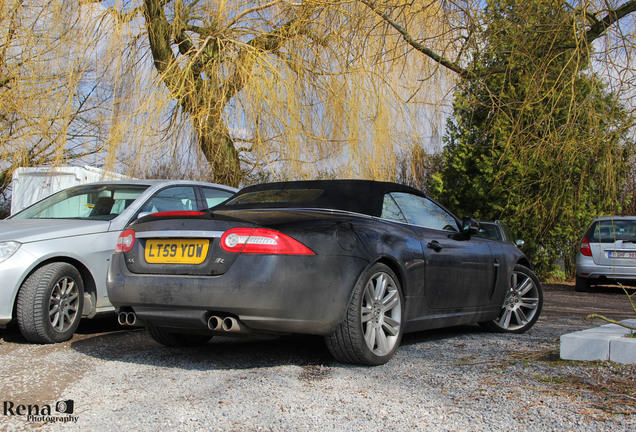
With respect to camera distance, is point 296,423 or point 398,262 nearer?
point 296,423

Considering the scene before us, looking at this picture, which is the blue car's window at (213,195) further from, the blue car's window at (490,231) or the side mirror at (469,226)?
the blue car's window at (490,231)

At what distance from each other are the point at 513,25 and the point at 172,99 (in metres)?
4.84

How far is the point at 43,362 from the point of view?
15.5ft

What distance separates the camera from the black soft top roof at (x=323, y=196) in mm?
4988

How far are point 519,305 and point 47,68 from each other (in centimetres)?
710

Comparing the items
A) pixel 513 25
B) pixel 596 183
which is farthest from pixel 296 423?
pixel 513 25

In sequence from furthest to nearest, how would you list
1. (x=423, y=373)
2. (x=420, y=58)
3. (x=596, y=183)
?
(x=420, y=58) → (x=596, y=183) → (x=423, y=373)

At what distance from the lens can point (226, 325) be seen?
4.16m

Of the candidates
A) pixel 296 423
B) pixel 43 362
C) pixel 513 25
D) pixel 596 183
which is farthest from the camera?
pixel 513 25

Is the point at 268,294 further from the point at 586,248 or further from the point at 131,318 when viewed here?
the point at 586,248

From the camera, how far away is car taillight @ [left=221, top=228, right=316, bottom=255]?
163 inches

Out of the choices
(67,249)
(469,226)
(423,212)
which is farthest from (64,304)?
(469,226)

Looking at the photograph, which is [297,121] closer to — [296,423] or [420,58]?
[420,58]

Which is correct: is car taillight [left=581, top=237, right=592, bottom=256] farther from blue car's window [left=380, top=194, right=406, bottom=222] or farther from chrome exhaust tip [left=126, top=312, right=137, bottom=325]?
chrome exhaust tip [left=126, top=312, right=137, bottom=325]
